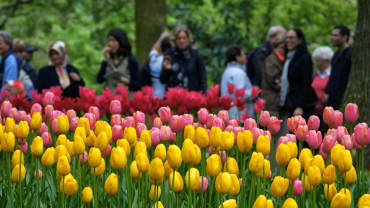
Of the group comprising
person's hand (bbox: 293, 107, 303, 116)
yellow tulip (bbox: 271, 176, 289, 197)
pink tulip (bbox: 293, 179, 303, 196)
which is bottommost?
person's hand (bbox: 293, 107, 303, 116)

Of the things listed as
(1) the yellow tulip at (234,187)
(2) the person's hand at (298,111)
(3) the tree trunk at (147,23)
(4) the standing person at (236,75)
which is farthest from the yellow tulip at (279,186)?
(3) the tree trunk at (147,23)

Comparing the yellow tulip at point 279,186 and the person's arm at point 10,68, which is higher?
the yellow tulip at point 279,186

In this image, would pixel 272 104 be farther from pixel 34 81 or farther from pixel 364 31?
pixel 34 81

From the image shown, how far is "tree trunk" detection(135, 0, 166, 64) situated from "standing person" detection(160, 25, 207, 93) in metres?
3.05

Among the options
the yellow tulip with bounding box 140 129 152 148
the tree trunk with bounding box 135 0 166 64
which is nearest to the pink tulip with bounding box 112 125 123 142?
the yellow tulip with bounding box 140 129 152 148

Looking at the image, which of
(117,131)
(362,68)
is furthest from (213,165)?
(362,68)

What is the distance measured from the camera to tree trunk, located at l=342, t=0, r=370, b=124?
6.09 meters

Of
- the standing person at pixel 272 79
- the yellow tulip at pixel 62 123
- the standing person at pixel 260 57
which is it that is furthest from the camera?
the standing person at pixel 260 57

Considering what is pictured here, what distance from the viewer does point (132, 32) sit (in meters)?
20.5

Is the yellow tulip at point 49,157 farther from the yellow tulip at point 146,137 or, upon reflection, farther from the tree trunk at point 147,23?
the tree trunk at point 147,23

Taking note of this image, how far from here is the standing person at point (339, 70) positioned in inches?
309

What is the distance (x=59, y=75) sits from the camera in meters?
8.44

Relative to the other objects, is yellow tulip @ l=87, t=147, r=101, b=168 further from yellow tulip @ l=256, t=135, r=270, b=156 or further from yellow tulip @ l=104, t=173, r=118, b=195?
yellow tulip @ l=256, t=135, r=270, b=156

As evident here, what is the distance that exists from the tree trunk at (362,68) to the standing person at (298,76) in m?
1.70
